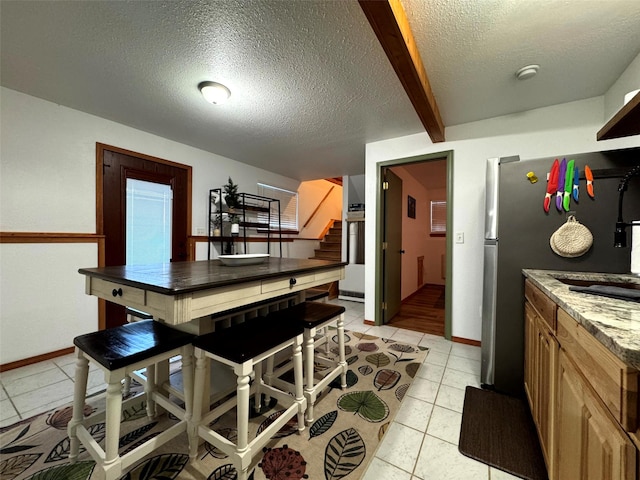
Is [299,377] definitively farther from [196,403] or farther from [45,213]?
[45,213]

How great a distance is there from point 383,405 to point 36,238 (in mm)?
3140

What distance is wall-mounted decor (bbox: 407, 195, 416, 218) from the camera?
4.49 metres

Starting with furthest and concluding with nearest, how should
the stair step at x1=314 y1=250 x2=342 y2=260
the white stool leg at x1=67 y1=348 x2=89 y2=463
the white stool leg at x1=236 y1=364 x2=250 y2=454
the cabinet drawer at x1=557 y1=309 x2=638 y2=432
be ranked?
the stair step at x1=314 y1=250 x2=342 y2=260 → the white stool leg at x1=67 y1=348 x2=89 y2=463 → the white stool leg at x1=236 y1=364 x2=250 y2=454 → the cabinet drawer at x1=557 y1=309 x2=638 y2=432

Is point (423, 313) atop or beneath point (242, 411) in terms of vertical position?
beneath

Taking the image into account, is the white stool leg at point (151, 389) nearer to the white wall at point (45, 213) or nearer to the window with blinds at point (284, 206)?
the white wall at point (45, 213)

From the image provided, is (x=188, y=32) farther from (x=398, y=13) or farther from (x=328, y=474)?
(x=328, y=474)

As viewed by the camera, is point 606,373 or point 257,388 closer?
point 606,373

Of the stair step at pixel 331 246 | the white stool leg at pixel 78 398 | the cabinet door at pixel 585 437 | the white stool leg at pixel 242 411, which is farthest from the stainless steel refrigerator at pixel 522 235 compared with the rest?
the stair step at pixel 331 246

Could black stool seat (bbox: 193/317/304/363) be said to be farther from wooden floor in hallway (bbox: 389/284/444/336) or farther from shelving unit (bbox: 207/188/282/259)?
shelving unit (bbox: 207/188/282/259)

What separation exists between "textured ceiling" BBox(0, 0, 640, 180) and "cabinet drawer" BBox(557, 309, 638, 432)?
1626 millimetres

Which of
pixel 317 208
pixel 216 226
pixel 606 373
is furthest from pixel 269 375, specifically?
pixel 317 208

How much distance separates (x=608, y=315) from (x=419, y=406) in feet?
4.19

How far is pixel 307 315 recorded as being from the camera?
5.42 feet

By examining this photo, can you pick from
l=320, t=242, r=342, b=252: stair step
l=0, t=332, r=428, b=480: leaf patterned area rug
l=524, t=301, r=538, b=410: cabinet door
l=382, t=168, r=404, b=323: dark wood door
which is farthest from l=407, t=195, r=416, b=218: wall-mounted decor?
l=0, t=332, r=428, b=480: leaf patterned area rug
